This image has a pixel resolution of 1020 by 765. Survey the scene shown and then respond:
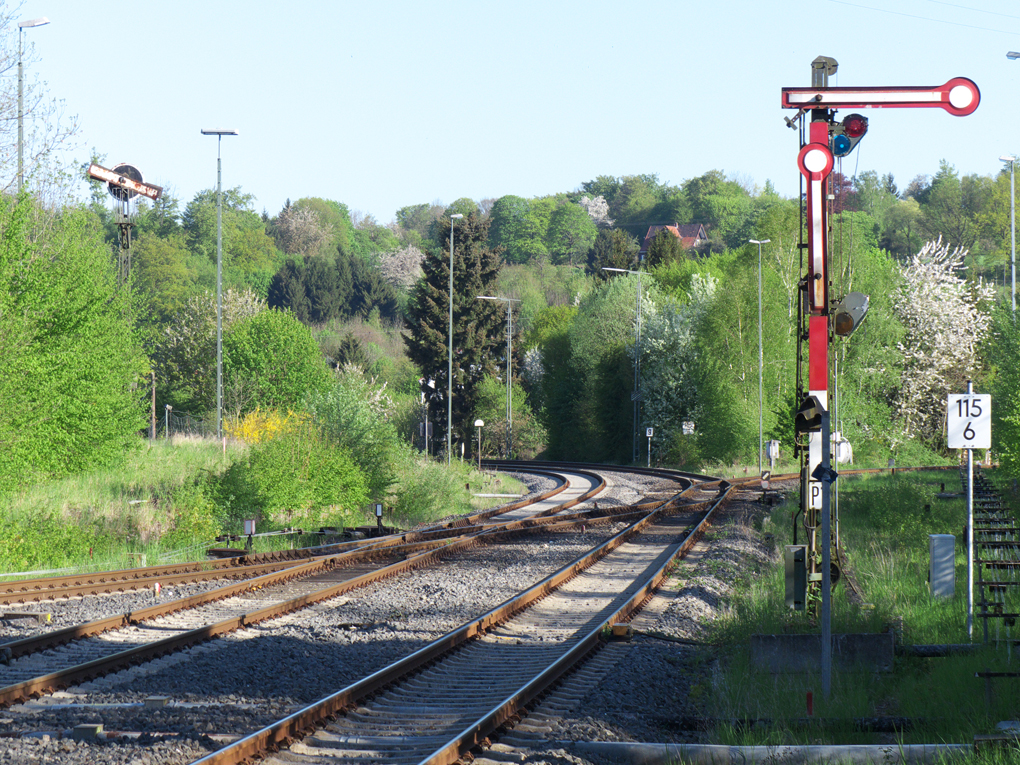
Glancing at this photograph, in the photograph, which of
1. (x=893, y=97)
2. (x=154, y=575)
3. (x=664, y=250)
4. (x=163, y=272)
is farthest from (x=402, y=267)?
(x=893, y=97)

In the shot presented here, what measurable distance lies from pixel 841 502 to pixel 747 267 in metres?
32.3

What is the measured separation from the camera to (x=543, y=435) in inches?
2847

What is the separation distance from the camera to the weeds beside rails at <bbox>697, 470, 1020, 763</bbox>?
8070mm

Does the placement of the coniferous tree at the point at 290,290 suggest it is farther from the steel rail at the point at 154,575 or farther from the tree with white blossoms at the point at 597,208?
the steel rail at the point at 154,575

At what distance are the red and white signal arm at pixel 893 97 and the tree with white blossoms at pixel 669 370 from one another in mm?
47084

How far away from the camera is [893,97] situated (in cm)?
1267

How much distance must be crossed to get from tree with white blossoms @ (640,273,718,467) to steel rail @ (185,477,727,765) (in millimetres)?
43730

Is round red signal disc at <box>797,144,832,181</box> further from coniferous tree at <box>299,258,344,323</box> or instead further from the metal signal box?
coniferous tree at <box>299,258,344,323</box>

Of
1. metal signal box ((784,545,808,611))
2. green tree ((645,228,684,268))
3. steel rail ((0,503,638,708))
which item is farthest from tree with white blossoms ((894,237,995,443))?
metal signal box ((784,545,808,611))

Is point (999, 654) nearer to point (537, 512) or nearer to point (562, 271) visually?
point (537, 512)

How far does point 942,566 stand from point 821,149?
5932 mm

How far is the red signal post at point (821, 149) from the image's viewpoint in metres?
12.5

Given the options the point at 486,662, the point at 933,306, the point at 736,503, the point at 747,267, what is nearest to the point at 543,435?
the point at 747,267

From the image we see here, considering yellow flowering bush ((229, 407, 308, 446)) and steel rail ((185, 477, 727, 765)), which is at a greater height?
yellow flowering bush ((229, 407, 308, 446))
